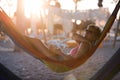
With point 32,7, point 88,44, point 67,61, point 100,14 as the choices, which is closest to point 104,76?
point 67,61

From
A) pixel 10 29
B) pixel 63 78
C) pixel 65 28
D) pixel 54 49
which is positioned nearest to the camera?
pixel 10 29

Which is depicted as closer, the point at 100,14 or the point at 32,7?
the point at 32,7

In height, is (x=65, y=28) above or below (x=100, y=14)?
below

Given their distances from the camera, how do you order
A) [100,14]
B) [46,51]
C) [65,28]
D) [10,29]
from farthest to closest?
[65,28], [100,14], [46,51], [10,29]

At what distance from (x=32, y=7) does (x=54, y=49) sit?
43.2 ft

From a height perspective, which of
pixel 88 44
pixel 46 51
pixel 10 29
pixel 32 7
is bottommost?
pixel 32 7

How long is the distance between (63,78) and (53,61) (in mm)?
2022

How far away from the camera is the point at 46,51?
152 inches

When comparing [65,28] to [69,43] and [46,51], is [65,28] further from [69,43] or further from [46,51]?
[46,51]

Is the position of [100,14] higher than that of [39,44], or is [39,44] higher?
[39,44]

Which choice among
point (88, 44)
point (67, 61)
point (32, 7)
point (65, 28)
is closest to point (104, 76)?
point (67, 61)

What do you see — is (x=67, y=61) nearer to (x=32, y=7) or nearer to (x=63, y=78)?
(x=63, y=78)

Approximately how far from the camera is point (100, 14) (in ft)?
62.3

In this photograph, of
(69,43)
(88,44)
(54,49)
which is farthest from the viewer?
(69,43)
